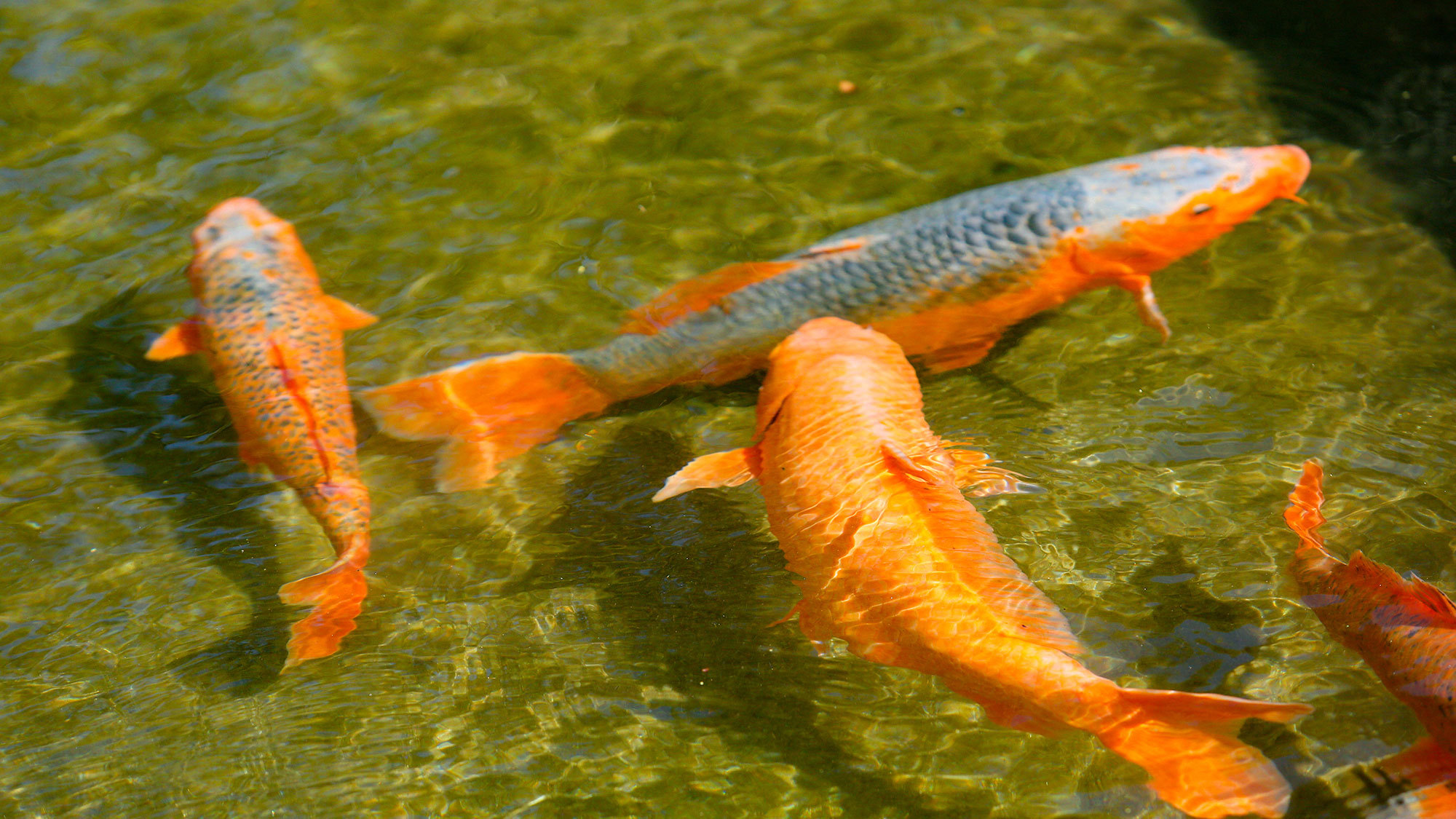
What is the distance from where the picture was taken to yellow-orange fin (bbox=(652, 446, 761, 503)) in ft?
12.4

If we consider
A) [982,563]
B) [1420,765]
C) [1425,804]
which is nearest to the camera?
[1425,804]

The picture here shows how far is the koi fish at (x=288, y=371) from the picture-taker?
367 cm

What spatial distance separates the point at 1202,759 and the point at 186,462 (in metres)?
4.21

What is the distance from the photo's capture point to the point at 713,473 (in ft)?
12.5

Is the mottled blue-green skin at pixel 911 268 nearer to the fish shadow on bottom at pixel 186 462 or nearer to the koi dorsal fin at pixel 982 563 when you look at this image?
the koi dorsal fin at pixel 982 563

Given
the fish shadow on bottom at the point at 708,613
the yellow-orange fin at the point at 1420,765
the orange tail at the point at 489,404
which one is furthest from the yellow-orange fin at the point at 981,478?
the orange tail at the point at 489,404

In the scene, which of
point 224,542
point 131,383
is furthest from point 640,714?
point 131,383

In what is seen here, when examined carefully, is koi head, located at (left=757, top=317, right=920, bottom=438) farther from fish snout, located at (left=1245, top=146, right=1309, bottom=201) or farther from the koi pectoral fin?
fish snout, located at (left=1245, top=146, right=1309, bottom=201)

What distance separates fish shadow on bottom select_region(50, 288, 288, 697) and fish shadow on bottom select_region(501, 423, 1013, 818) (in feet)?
3.13

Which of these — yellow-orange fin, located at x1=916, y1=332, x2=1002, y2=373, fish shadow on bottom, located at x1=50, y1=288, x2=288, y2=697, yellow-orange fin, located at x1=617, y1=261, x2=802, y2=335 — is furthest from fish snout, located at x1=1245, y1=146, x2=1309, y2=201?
fish shadow on bottom, located at x1=50, y1=288, x2=288, y2=697

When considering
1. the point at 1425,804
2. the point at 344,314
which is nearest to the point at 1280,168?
the point at 1425,804

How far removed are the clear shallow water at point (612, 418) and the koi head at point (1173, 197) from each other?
1.21 ft

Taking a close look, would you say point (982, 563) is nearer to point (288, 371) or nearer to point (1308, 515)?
point (1308, 515)

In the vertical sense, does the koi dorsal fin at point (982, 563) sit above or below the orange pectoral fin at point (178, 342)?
above
